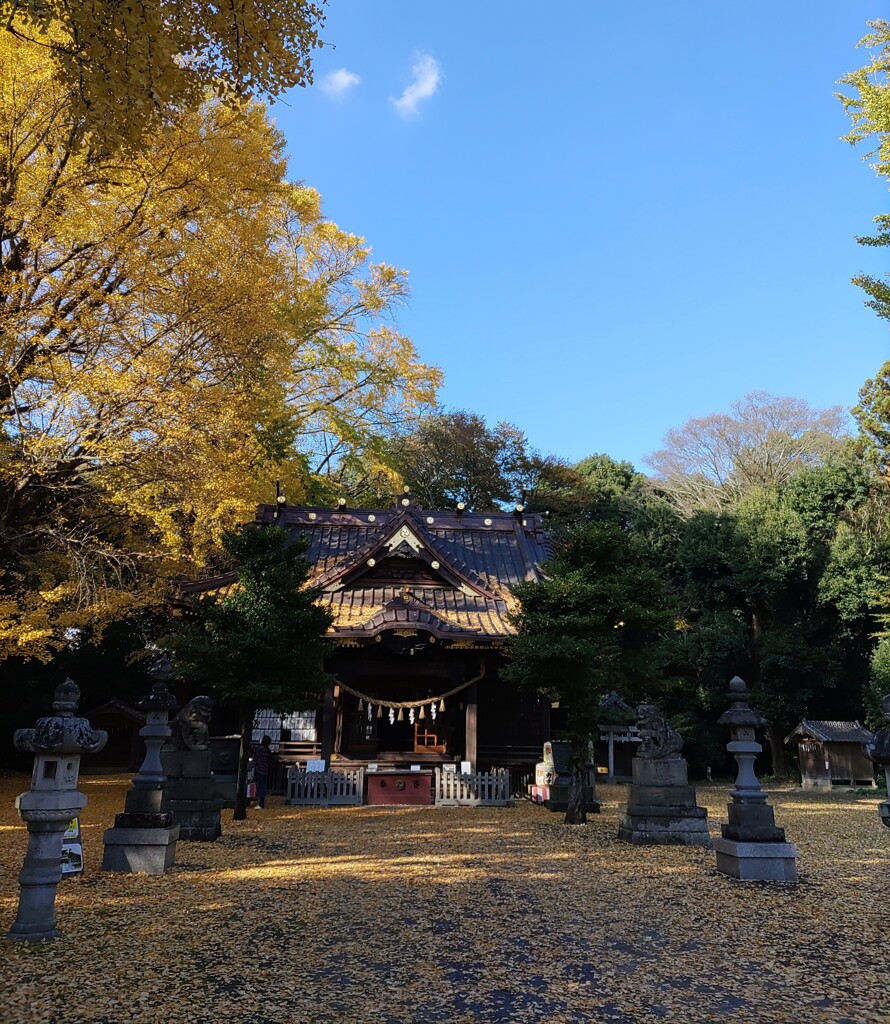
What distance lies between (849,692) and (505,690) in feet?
48.8

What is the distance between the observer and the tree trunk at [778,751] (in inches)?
961

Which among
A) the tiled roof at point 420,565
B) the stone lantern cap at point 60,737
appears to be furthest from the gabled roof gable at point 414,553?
the stone lantern cap at point 60,737

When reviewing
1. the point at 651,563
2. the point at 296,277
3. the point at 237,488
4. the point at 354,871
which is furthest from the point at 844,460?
the point at 354,871

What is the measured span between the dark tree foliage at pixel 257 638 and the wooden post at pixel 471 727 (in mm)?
5048

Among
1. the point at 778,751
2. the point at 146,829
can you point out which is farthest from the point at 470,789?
the point at 778,751

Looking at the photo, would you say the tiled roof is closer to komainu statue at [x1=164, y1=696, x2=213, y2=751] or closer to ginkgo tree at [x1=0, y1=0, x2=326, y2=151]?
komainu statue at [x1=164, y1=696, x2=213, y2=751]

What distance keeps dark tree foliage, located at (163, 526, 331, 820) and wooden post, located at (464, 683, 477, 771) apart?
505 cm

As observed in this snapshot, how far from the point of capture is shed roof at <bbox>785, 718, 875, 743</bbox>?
67.2 ft

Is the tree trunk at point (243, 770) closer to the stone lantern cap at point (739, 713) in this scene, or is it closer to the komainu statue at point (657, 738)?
the komainu statue at point (657, 738)

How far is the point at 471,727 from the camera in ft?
53.7

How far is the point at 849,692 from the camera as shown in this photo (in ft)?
80.4

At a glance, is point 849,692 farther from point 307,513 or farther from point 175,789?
point 175,789

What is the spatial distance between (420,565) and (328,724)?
16.3ft

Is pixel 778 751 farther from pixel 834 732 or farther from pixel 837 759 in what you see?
pixel 834 732
